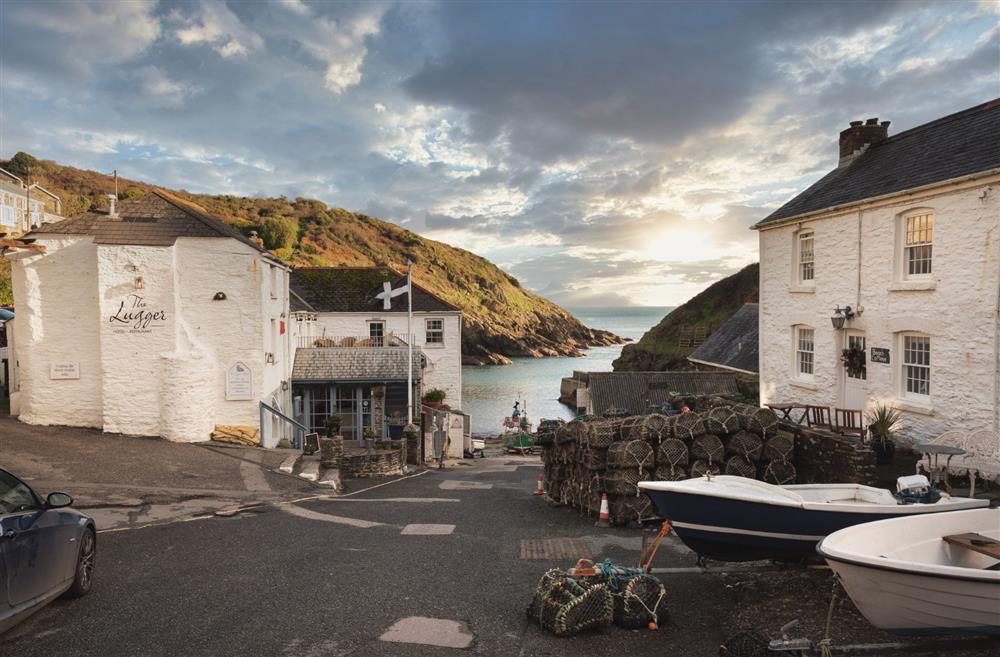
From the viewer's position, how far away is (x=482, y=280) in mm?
149375

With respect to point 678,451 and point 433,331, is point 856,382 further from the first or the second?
point 433,331

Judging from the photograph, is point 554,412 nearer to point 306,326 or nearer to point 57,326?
point 306,326

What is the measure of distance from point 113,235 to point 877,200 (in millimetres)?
19886

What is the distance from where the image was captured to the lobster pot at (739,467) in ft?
36.6

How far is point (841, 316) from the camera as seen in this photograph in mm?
16078

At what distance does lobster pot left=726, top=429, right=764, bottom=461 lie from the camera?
442 inches

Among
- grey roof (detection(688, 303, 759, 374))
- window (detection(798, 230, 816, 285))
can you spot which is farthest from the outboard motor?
grey roof (detection(688, 303, 759, 374))

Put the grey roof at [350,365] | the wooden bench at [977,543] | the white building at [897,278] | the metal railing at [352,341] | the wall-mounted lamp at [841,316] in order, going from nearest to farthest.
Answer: the wooden bench at [977,543], the white building at [897,278], the wall-mounted lamp at [841,316], the grey roof at [350,365], the metal railing at [352,341]

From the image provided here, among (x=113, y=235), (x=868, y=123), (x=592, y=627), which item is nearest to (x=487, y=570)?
(x=592, y=627)

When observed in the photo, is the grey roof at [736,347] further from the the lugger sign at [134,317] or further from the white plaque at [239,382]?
Result: the the lugger sign at [134,317]

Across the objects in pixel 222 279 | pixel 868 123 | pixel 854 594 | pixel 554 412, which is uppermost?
pixel 868 123

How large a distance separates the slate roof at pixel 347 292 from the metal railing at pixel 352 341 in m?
1.43

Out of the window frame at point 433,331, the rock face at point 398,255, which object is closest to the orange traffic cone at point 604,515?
the window frame at point 433,331

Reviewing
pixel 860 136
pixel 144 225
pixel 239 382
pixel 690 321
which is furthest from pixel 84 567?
pixel 690 321
